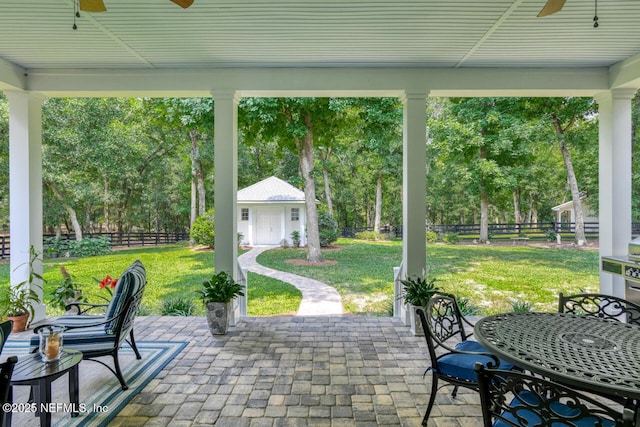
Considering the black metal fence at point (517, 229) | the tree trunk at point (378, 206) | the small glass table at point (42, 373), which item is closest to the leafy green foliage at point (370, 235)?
the tree trunk at point (378, 206)

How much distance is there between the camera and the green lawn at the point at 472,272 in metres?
7.77

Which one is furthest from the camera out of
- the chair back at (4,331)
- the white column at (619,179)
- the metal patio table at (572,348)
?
the white column at (619,179)

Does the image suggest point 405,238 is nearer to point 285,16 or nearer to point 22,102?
point 285,16

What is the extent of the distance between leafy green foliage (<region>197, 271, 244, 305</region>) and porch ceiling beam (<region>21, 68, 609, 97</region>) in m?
2.42

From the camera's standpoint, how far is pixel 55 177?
11.7 meters

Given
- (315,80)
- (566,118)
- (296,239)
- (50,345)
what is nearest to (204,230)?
(296,239)

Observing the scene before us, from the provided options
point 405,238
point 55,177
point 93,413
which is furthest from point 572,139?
point 55,177

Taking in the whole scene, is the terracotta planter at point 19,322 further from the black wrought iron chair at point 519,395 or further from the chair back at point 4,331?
the black wrought iron chair at point 519,395

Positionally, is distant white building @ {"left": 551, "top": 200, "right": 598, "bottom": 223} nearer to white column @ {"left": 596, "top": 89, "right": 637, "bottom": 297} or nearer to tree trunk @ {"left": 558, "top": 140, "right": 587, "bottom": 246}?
tree trunk @ {"left": 558, "top": 140, "right": 587, "bottom": 246}

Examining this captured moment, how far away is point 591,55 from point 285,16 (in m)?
3.55

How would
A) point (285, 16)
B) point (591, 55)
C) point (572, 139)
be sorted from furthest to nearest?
point (572, 139) → point (591, 55) → point (285, 16)

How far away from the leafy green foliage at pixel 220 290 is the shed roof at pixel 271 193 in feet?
33.2

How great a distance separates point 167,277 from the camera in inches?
384

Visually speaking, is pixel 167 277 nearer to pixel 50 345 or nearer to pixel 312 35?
pixel 50 345
